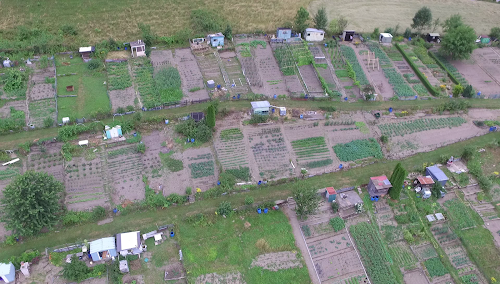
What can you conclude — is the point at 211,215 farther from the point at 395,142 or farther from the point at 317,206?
the point at 395,142

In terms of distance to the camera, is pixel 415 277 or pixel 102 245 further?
pixel 415 277

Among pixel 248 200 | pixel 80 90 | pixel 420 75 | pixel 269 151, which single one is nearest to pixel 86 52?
pixel 80 90

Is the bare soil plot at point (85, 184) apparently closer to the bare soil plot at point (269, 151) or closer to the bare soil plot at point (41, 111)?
the bare soil plot at point (41, 111)

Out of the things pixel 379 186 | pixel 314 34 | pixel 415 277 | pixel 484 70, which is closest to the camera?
pixel 415 277

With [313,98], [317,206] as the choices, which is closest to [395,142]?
[313,98]

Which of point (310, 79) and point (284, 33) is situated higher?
point (284, 33)

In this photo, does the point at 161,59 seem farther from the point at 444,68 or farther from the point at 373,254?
the point at 444,68

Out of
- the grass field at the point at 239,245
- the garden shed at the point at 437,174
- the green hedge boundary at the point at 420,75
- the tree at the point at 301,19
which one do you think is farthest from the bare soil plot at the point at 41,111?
the green hedge boundary at the point at 420,75
